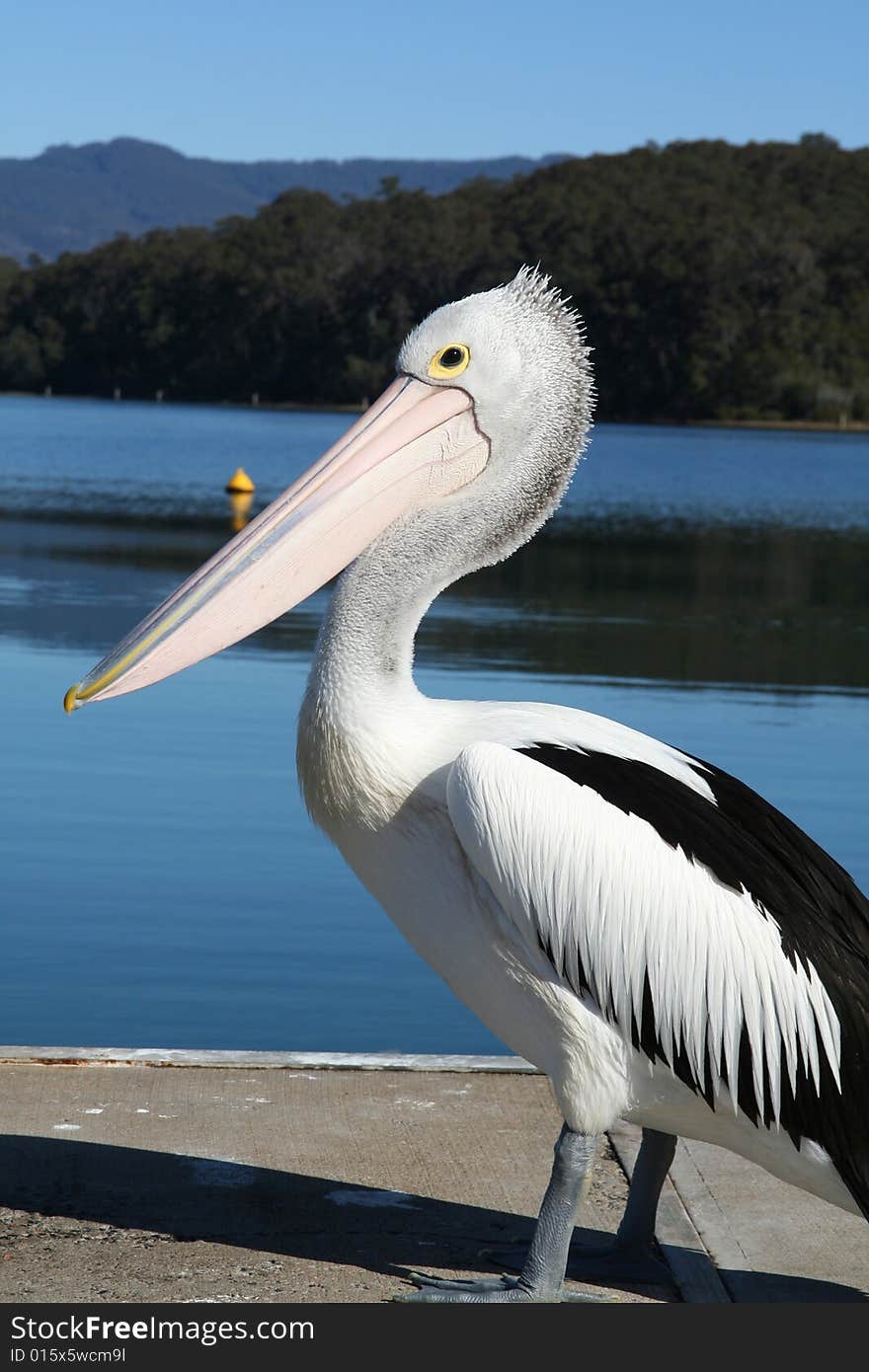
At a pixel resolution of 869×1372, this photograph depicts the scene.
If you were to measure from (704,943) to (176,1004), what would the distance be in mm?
3036

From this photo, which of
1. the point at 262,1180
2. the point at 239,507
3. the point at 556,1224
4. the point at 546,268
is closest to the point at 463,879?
the point at 556,1224

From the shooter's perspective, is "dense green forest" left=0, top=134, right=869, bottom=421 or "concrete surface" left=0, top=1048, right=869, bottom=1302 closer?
"concrete surface" left=0, top=1048, right=869, bottom=1302

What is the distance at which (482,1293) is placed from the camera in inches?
128

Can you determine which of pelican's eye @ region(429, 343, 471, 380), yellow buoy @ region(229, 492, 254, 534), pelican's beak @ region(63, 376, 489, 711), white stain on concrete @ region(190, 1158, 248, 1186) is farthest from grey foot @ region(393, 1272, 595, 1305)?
yellow buoy @ region(229, 492, 254, 534)

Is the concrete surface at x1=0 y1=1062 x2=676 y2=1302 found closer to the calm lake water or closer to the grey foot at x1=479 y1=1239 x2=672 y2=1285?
the grey foot at x1=479 y1=1239 x2=672 y2=1285

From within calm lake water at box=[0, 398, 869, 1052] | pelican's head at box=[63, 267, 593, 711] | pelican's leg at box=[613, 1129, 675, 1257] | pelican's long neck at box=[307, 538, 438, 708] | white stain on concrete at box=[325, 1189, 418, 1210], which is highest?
pelican's head at box=[63, 267, 593, 711]

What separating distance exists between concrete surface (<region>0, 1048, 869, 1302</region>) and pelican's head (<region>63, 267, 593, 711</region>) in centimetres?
113

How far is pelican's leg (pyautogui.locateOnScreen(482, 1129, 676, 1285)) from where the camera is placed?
3.42m

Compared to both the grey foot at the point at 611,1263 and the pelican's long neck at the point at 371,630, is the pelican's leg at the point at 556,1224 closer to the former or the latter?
the grey foot at the point at 611,1263

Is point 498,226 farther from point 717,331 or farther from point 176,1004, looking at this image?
point 176,1004

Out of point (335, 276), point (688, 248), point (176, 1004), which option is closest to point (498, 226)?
point (335, 276)

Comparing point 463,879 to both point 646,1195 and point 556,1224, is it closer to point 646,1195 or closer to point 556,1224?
point 556,1224

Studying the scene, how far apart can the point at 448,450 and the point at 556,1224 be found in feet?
4.64

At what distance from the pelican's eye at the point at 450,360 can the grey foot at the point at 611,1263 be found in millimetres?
1645
